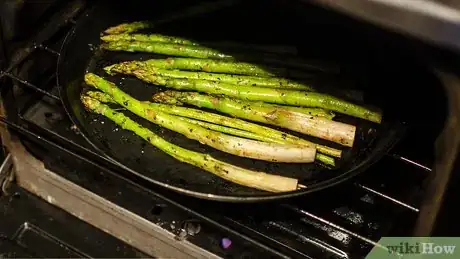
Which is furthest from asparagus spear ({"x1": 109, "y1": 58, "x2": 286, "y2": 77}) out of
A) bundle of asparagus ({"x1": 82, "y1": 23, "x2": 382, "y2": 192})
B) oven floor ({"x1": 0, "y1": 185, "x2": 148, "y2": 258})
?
oven floor ({"x1": 0, "y1": 185, "x2": 148, "y2": 258})

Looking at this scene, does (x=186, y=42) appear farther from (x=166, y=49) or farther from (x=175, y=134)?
(x=175, y=134)

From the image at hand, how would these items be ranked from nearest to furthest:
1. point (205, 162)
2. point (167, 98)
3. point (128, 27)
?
point (205, 162) → point (167, 98) → point (128, 27)

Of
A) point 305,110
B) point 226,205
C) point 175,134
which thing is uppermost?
point 305,110

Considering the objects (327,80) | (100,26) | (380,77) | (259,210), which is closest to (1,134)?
(100,26)

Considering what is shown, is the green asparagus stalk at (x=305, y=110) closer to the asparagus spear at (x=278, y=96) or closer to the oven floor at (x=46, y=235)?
the asparagus spear at (x=278, y=96)

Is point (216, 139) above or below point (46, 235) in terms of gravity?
above

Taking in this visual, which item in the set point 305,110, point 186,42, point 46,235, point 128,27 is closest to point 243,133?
point 305,110

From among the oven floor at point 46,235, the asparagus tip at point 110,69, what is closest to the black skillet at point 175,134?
the asparagus tip at point 110,69

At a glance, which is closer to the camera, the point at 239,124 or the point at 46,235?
the point at 239,124
